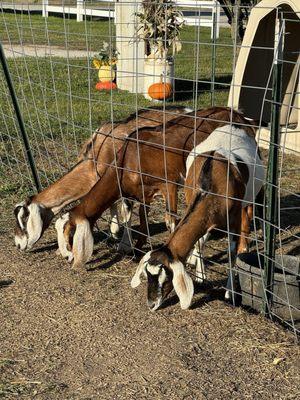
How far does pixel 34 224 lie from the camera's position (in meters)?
6.12

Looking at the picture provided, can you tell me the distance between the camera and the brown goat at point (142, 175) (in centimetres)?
579

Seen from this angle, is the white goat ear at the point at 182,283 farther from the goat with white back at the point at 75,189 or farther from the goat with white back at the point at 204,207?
the goat with white back at the point at 75,189

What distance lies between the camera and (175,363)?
14.7ft

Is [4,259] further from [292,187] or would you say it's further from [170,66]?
[170,66]

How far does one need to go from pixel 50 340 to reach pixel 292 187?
4.28 meters

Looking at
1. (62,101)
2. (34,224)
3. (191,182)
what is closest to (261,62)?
(62,101)

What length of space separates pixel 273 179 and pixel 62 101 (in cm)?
823

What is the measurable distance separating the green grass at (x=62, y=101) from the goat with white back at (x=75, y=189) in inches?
9.5

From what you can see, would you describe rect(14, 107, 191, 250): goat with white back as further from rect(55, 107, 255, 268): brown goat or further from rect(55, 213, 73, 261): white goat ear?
rect(55, 107, 255, 268): brown goat

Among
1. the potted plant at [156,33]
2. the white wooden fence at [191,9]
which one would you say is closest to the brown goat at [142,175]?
the white wooden fence at [191,9]

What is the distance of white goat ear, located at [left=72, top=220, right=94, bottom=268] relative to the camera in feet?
18.8

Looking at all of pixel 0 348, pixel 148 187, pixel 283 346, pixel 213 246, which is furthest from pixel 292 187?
pixel 0 348

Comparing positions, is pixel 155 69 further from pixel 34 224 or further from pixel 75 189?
pixel 34 224

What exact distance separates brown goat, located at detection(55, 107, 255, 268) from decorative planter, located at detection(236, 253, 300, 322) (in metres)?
1.06
